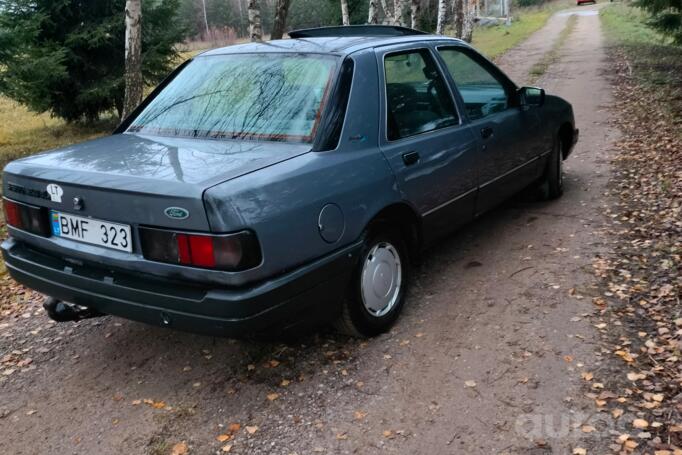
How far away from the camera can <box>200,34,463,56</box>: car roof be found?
3.97 m

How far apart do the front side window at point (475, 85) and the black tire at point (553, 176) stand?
117 cm

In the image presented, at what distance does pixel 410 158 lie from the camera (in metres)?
3.95

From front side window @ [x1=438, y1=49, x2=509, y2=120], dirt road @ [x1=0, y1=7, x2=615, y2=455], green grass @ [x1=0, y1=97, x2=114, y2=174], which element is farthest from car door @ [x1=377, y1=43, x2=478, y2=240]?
green grass @ [x1=0, y1=97, x2=114, y2=174]

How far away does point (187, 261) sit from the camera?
2.96 metres

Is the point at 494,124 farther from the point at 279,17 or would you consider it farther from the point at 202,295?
the point at 279,17

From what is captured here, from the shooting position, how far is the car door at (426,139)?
3.93m

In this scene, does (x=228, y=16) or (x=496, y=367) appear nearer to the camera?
(x=496, y=367)

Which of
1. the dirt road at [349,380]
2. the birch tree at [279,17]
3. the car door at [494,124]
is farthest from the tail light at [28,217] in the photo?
the birch tree at [279,17]

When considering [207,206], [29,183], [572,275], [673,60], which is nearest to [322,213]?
[207,206]

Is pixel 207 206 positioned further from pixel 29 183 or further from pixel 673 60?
pixel 673 60

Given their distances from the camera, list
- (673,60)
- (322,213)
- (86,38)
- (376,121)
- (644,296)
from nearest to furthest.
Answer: (322,213)
(376,121)
(644,296)
(86,38)
(673,60)

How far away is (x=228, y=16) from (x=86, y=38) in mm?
65702

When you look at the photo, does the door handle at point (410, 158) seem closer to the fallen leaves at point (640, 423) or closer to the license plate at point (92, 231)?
the license plate at point (92, 231)

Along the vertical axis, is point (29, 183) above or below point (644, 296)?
above
